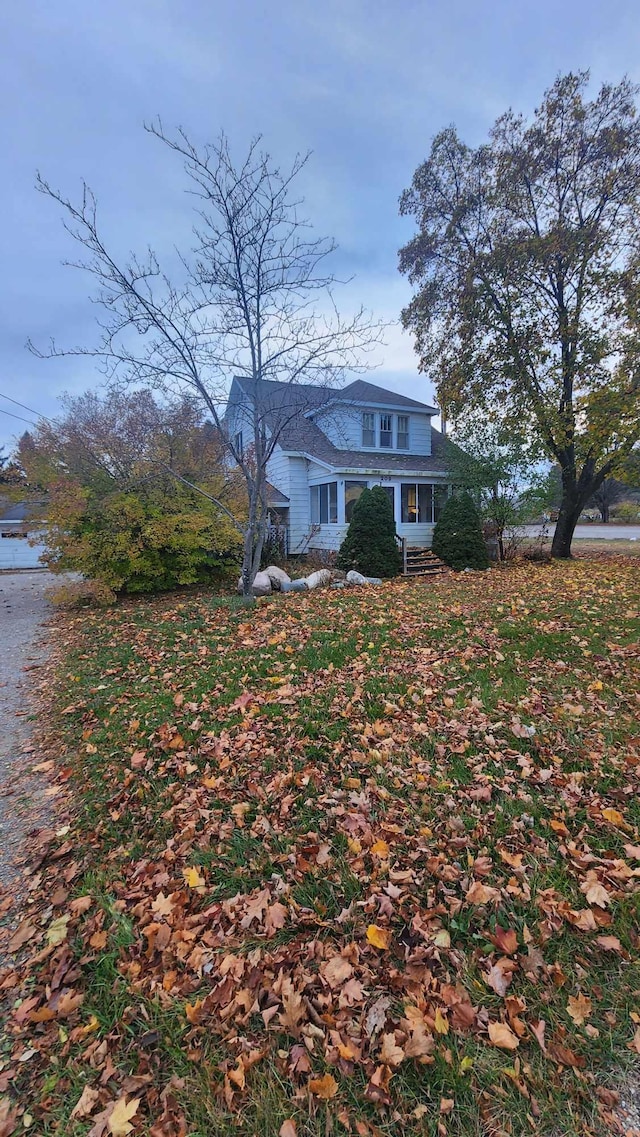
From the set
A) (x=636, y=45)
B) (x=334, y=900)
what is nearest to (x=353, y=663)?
(x=334, y=900)

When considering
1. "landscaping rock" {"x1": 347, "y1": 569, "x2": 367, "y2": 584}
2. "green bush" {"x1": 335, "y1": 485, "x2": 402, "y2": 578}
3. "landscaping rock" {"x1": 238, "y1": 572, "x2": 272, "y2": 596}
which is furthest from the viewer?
"green bush" {"x1": 335, "y1": 485, "x2": 402, "y2": 578}

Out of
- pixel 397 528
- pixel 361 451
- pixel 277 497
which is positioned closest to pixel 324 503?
pixel 277 497

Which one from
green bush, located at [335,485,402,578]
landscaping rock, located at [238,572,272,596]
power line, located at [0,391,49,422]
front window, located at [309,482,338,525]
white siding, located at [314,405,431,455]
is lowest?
landscaping rock, located at [238,572,272,596]

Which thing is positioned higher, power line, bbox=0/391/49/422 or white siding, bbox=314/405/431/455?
power line, bbox=0/391/49/422

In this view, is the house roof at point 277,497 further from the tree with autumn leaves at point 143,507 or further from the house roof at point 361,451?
the tree with autumn leaves at point 143,507

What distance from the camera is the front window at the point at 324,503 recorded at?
13.9 meters

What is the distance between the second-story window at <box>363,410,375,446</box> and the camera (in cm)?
1534

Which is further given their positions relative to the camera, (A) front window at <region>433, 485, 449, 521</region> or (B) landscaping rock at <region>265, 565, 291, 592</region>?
(A) front window at <region>433, 485, 449, 521</region>

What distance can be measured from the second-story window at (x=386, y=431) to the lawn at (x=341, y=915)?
12.4 metres

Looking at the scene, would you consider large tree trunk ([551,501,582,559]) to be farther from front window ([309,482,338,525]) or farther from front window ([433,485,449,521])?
front window ([309,482,338,525])

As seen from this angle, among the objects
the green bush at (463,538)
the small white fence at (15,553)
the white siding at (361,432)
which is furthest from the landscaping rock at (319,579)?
the small white fence at (15,553)

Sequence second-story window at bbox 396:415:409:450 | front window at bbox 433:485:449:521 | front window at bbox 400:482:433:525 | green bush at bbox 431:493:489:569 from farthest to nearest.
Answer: second-story window at bbox 396:415:409:450, front window at bbox 433:485:449:521, front window at bbox 400:482:433:525, green bush at bbox 431:493:489:569

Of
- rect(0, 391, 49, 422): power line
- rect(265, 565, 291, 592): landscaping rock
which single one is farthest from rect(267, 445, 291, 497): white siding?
rect(0, 391, 49, 422): power line

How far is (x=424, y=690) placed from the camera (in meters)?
4.15
